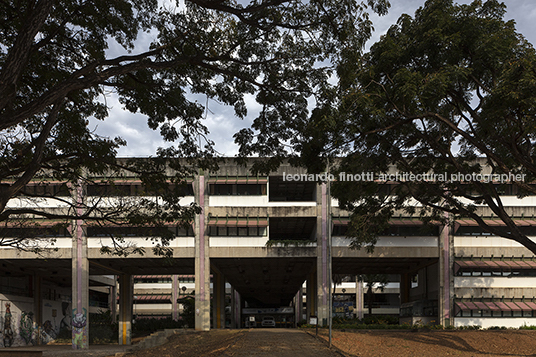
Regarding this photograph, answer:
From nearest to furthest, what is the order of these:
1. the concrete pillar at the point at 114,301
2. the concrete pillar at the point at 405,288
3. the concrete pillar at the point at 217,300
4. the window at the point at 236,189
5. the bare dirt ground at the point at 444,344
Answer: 1. the bare dirt ground at the point at 444,344
2. the window at the point at 236,189
3. the concrete pillar at the point at 405,288
4. the concrete pillar at the point at 217,300
5. the concrete pillar at the point at 114,301

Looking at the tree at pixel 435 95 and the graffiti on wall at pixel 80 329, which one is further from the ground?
the tree at pixel 435 95

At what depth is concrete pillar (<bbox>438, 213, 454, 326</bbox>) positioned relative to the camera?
116 ft

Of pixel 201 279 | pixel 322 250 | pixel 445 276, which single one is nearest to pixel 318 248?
pixel 322 250

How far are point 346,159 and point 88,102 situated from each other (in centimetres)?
1009

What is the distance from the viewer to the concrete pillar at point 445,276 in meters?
35.4

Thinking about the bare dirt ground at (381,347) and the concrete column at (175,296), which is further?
the concrete column at (175,296)

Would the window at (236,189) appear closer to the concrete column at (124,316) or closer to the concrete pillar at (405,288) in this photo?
the concrete column at (124,316)

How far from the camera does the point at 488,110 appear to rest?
1505 centimetres

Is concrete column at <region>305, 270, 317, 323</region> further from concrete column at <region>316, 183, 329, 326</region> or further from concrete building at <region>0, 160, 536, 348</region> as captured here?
concrete column at <region>316, 183, 329, 326</region>

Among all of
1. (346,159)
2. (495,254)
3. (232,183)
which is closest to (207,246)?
(232,183)

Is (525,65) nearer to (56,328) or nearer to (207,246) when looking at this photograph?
(207,246)

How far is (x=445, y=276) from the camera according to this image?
117ft

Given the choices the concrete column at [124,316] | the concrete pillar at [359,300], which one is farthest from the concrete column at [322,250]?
the concrete pillar at [359,300]

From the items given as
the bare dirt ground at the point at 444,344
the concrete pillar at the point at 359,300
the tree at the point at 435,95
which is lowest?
the concrete pillar at the point at 359,300
